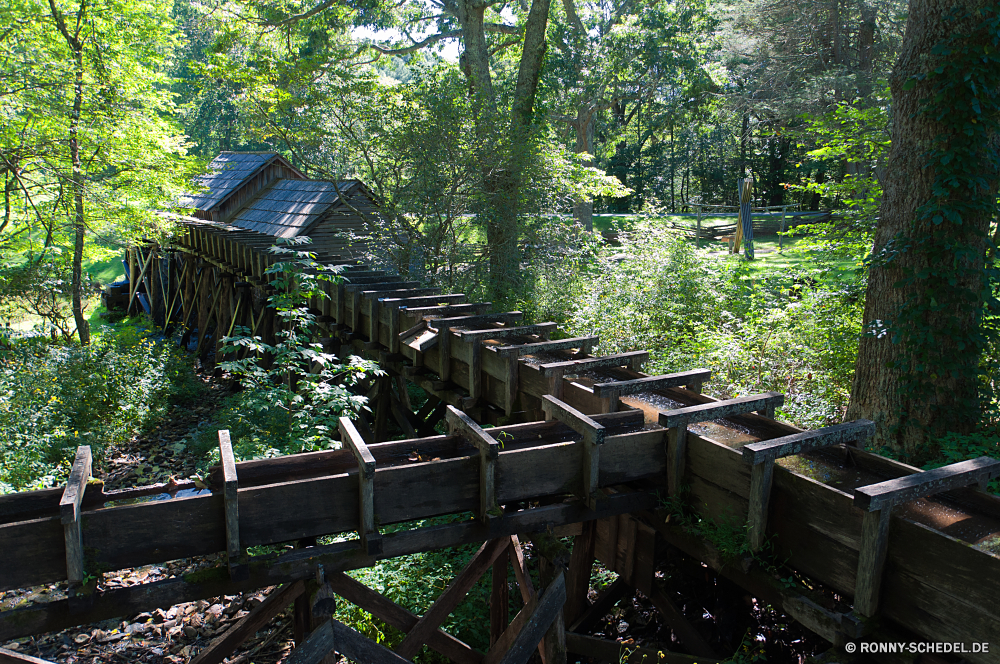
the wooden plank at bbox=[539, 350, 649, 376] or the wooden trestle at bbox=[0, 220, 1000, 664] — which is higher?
the wooden plank at bbox=[539, 350, 649, 376]

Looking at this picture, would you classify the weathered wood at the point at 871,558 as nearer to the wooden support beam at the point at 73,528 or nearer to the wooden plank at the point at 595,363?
the wooden plank at the point at 595,363

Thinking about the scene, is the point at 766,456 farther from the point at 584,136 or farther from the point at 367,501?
the point at 584,136

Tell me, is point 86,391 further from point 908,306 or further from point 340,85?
point 908,306

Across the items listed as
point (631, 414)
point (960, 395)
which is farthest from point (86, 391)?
point (960, 395)

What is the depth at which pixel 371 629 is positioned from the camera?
4547 mm

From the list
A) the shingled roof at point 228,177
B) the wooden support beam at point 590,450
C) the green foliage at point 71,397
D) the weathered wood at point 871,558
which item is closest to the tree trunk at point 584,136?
the shingled roof at point 228,177

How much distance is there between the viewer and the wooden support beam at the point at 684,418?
3650 millimetres

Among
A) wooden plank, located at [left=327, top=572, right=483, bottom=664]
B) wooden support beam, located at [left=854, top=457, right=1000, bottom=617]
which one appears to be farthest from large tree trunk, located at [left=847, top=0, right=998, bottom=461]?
wooden plank, located at [left=327, top=572, right=483, bottom=664]

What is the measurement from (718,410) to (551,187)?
8465 mm

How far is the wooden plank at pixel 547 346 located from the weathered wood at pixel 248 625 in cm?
222

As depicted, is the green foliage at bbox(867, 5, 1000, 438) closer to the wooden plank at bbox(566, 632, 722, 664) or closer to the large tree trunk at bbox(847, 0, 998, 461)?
the large tree trunk at bbox(847, 0, 998, 461)

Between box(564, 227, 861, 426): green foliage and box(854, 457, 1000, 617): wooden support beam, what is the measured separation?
238cm

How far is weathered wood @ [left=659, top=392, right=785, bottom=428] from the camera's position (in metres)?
3.64

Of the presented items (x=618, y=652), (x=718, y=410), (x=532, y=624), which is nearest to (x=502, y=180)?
(x=718, y=410)
